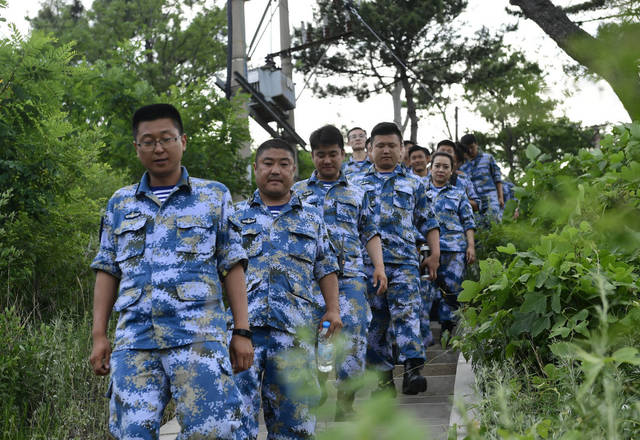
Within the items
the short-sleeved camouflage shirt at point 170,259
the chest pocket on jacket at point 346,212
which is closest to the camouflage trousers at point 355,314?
the chest pocket on jacket at point 346,212

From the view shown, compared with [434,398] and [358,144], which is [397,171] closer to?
[434,398]

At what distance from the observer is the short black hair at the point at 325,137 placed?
5.48 metres

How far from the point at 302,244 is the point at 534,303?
1329 millimetres

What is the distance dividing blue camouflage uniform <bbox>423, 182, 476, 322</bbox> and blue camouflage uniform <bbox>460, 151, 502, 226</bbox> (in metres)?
2.16

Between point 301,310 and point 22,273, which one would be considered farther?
point 22,273

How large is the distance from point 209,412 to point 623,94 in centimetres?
A: 225

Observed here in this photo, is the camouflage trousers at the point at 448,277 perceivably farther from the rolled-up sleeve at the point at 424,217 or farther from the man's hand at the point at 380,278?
the man's hand at the point at 380,278

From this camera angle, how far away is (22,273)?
21.2 feet

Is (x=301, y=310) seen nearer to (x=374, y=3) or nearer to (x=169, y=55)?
(x=374, y=3)

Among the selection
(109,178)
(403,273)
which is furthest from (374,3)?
(403,273)

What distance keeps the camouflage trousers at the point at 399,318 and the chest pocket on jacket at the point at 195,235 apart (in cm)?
311

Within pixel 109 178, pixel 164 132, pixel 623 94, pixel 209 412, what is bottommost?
pixel 209 412

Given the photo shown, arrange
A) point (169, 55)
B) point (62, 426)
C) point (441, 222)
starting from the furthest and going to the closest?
point (169, 55), point (441, 222), point (62, 426)

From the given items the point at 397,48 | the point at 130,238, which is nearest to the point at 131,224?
the point at 130,238
